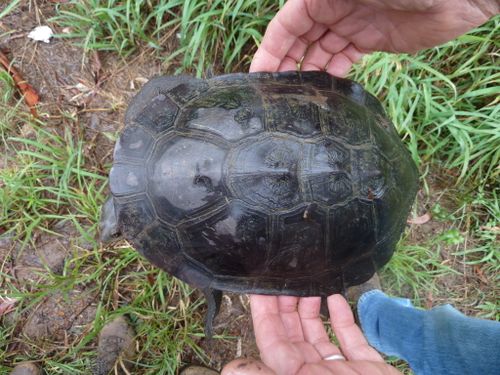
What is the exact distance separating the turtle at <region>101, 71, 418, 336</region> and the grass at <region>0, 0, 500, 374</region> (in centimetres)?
55

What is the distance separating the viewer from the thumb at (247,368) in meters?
1.99

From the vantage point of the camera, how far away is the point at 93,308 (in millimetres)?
2969

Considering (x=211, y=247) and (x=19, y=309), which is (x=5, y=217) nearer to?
(x=19, y=309)

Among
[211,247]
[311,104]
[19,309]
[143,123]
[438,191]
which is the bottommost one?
[19,309]

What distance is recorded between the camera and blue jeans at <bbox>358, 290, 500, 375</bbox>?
2.23 m

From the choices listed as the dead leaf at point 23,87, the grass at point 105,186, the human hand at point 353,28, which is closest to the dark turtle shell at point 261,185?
the human hand at point 353,28

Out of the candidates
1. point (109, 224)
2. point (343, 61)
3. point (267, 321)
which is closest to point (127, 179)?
point (109, 224)

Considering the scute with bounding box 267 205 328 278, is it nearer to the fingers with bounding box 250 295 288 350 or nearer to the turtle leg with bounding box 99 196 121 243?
→ the fingers with bounding box 250 295 288 350

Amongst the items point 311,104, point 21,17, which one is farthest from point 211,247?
point 21,17

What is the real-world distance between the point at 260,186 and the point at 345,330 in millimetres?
1117

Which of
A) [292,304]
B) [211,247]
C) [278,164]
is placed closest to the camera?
[278,164]

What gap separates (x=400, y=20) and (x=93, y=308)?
2693 mm

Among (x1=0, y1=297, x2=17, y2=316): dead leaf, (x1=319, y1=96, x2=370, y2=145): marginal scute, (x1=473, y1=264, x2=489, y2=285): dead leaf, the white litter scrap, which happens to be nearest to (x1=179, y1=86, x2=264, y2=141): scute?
(x1=319, y1=96, x2=370, y2=145): marginal scute

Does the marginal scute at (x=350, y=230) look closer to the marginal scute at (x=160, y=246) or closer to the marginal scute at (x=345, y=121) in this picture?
the marginal scute at (x=345, y=121)
